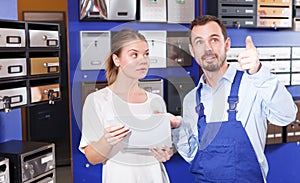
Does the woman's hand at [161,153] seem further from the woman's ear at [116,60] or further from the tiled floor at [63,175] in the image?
the tiled floor at [63,175]

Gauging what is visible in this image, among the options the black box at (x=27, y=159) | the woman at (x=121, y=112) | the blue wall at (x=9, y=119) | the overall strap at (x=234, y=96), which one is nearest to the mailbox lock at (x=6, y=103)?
the black box at (x=27, y=159)

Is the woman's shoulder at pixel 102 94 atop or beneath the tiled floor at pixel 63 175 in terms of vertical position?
atop

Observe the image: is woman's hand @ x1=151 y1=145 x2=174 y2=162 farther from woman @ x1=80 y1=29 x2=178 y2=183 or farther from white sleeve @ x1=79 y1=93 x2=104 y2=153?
white sleeve @ x1=79 y1=93 x2=104 y2=153

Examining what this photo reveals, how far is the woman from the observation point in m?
1.50

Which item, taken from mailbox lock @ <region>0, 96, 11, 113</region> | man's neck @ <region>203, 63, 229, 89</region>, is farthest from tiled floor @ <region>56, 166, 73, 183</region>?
man's neck @ <region>203, 63, 229, 89</region>

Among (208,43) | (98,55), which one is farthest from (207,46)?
(98,55)

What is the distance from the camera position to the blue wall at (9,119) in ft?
8.52

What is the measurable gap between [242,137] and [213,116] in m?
0.17

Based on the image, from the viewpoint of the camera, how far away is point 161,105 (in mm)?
1652

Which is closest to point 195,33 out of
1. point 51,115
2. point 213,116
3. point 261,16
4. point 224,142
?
point 213,116

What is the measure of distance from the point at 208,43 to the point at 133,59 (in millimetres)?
458

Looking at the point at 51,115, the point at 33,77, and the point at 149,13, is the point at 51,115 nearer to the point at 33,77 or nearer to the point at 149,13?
the point at 149,13

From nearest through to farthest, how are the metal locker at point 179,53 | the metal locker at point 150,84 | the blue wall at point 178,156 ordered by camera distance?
the metal locker at point 150,84, the metal locker at point 179,53, the blue wall at point 178,156

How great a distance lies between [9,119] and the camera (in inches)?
105
